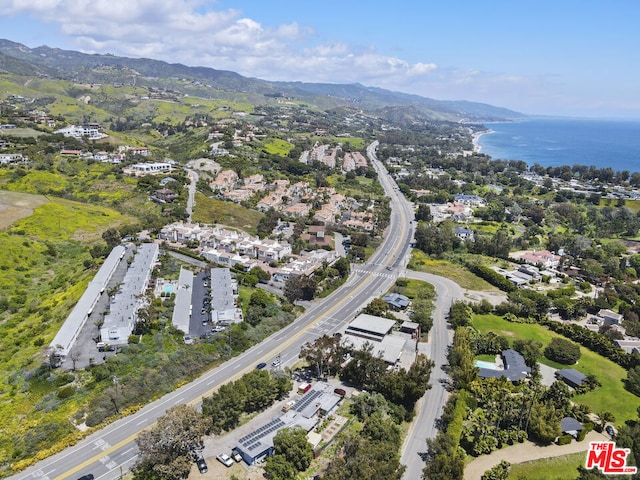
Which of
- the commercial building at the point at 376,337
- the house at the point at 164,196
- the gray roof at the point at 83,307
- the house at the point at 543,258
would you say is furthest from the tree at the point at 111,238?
the house at the point at 543,258

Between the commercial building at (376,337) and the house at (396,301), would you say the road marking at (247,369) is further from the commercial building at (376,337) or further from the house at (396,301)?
the house at (396,301)

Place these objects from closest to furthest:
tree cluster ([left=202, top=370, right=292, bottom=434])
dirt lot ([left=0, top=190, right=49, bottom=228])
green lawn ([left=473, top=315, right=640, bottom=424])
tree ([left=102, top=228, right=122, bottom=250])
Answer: tree cluster ([left=202, top=370, right=292, bottom=434]) < green lawn ([left=473, top=315, right=640, bottom=424]) < tree ([left=102, top=228, right=122, bottom=250]) < dirt lot ([left=0, top=190, right=49, bottom=228])

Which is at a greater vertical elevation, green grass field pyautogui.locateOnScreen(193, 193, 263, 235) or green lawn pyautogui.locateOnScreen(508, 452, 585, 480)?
green grass field pyautogui.locateOnScreen(193, 193, 263, 235)

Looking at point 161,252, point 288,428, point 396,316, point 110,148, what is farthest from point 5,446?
point 110,148

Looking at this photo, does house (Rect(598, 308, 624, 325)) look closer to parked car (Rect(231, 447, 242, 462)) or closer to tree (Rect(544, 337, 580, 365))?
tree (Rect(544, 337, 580, 365))

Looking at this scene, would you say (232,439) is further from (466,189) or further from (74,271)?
(466,189)

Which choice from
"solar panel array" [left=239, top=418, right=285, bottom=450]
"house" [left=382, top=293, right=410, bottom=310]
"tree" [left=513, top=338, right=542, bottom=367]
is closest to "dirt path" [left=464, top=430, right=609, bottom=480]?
"tree" [left=513, top=338, right=542, bottom=367]
